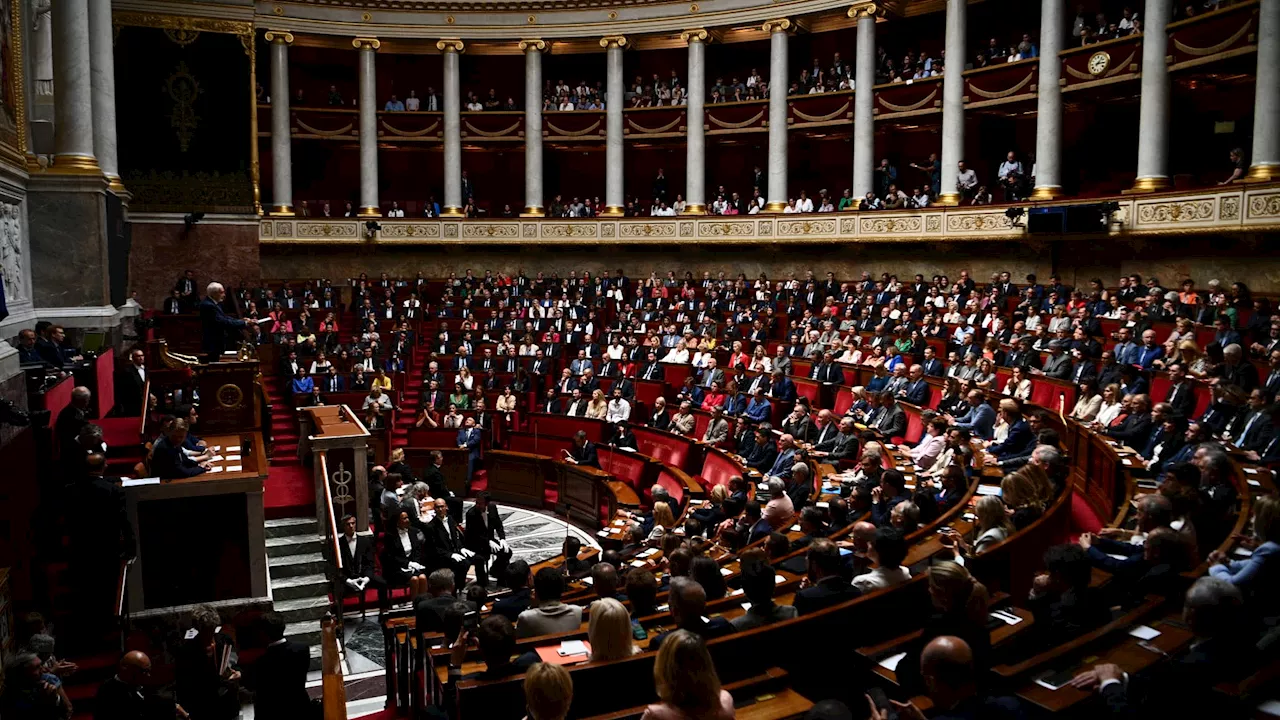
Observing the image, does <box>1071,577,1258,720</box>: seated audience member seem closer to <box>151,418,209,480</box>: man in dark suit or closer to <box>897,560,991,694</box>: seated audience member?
<box>897,560,991,694</box>: seated audience member

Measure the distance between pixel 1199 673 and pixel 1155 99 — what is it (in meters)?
18.2

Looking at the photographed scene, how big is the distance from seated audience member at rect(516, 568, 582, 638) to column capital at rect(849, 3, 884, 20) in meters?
22.0

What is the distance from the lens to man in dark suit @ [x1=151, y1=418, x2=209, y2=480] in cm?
912

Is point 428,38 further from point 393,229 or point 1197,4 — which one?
point 1197,4

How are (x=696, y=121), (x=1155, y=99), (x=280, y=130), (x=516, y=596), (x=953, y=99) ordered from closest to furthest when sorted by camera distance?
(x=516, y=596) < (x=1155, y=99) < (x=953, y=99) < (x=696, y=121) < (x=280, y=130)

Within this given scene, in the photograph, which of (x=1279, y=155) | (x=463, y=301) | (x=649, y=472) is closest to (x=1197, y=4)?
(x=1279, y=155)

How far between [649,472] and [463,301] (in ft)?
34.8

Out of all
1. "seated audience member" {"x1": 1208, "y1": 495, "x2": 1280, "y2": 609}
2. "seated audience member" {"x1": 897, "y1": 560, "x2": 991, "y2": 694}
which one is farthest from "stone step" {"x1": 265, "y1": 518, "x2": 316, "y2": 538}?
"seated audience member" {"x1": 1208, "y1": 495, "x2": 1280, "y2": 609}

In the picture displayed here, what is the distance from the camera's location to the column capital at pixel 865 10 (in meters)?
24.2

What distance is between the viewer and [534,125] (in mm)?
28828

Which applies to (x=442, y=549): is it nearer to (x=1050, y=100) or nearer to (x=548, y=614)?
(x=548, y=614)

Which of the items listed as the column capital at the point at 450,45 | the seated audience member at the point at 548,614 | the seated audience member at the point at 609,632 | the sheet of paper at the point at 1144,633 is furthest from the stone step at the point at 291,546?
the column capital at the point at 450,45

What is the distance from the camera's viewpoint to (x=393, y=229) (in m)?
28.0

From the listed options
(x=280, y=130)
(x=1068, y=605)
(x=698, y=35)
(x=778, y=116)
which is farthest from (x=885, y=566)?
(x=280, y=130)
